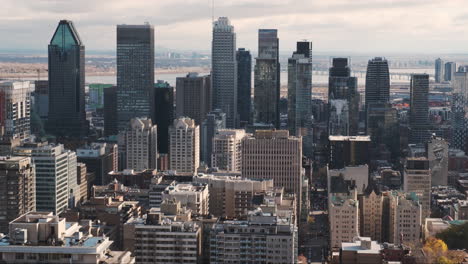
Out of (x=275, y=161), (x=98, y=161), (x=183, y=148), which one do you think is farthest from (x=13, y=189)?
(x=183, y=148)

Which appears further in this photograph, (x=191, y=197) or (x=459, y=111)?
(x=459, y=111)

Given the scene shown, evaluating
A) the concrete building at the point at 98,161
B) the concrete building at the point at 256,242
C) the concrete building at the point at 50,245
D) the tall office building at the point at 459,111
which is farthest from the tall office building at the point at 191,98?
the concrete building at the point at 50,245

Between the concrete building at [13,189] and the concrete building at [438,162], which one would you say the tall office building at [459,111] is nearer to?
the concrete building at [438,162]

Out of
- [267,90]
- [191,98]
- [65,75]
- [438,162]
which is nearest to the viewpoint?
[438,162]

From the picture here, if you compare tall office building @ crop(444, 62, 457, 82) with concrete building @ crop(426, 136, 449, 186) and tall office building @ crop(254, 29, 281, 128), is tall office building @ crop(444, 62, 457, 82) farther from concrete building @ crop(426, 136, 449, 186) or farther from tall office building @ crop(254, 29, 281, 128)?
concrete building @ crop(426, 136, 449, 186)

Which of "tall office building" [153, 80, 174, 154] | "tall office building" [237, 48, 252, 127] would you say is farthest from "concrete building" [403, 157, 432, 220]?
"tall office building" [237, 48, 252, 127]

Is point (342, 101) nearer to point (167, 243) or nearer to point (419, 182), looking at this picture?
point (419, 182)

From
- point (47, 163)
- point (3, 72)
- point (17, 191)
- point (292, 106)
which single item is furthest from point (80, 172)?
point (3, 72)
